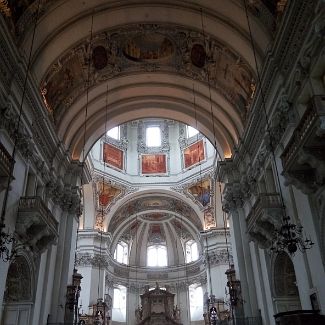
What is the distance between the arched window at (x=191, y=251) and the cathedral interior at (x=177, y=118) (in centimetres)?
728

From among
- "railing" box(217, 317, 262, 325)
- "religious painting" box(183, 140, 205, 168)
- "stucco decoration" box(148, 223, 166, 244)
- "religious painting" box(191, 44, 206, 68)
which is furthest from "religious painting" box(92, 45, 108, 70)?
"stucco decoration" box(148, 223, 166, 244)

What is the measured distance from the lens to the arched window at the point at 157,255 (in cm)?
3091

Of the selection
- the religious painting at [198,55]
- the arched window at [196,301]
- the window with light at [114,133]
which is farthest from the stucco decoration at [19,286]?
the arched window at [196,301]

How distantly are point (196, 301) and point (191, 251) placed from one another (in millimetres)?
3602

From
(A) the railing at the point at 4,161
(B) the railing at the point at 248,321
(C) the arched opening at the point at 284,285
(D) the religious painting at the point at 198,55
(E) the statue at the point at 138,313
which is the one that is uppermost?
(D) the religious painting at the point at 198,55

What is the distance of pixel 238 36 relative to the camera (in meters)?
13.4

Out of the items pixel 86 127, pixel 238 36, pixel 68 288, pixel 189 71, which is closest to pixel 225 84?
pixel 189 71

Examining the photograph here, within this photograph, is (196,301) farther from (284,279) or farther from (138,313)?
(284,279)

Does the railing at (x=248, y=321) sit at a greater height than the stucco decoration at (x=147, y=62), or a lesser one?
lesser

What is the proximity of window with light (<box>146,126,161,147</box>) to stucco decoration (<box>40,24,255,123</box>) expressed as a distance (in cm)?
1308

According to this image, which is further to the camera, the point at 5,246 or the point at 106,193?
the point at 106,193

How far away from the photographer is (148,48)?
613 inches

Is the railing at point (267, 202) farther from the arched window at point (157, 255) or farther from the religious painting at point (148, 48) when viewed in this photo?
the arched window at point (157, 255)

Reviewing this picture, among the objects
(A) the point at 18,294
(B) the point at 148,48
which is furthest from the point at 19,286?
(B) the point at 148,48
